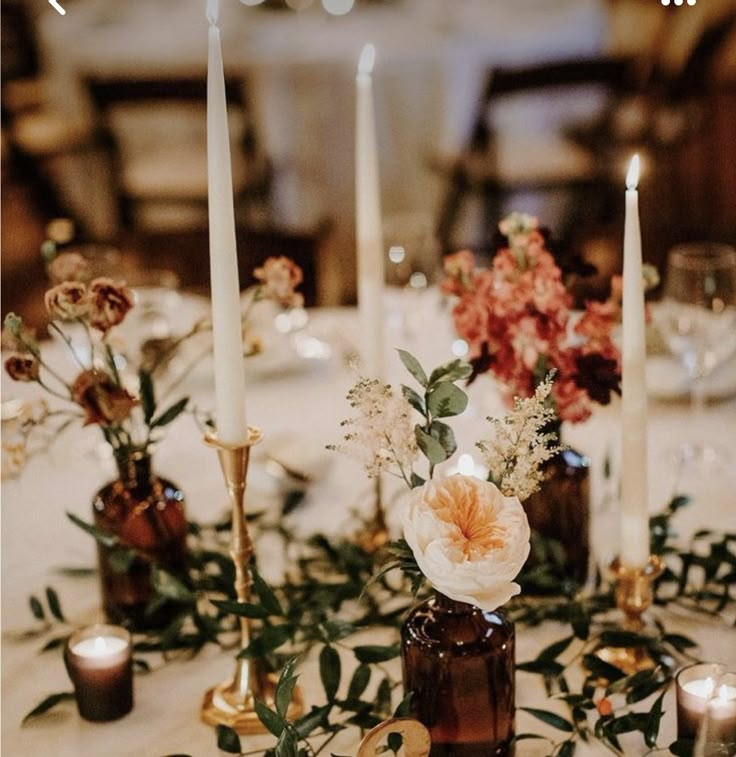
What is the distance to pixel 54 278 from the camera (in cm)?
116

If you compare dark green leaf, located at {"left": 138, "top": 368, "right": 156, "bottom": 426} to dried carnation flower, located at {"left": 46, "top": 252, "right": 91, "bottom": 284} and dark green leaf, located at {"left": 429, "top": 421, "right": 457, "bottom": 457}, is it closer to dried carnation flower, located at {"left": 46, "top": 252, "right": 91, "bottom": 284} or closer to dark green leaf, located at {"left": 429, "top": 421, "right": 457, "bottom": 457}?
dried carnation flower, located at {"left": 46, "top": 252, "right": 91, "bottom": 284}

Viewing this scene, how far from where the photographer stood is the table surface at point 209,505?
103cm

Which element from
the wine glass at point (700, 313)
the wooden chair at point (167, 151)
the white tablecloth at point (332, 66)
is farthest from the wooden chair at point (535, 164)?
the wine glass at point (700, 313)

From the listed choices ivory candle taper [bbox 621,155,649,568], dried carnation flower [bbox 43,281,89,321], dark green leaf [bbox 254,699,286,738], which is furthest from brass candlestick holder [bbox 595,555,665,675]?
dried carnation flower [bbox 43,281,89,321]

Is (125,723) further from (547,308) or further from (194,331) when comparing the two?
(547,308)

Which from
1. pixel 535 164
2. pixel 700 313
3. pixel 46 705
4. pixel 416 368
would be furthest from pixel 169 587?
pixel 535 164

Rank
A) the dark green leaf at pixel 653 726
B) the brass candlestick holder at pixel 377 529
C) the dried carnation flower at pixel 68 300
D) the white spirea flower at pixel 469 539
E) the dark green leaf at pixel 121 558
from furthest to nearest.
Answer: the brass candlestick holder at pixel 377 529 → the dark green leaf at pixel 121 558 → the dried carnation flower at pixel 68 300 → the dark green leaf at pixel 653 726 → the white spirea flower at pixel 469 539

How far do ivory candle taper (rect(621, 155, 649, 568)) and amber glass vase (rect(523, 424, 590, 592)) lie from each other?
0.50ft

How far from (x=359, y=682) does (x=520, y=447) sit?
28cm

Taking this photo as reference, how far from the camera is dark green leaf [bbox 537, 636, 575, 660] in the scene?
1.05 meters

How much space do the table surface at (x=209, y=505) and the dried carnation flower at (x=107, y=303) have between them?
1.09 ft

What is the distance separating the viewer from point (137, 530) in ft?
3.82

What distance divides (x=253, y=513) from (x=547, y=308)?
0.43 meters

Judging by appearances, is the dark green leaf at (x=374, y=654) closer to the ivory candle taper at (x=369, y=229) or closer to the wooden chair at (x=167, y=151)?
the ivory candle taper at (x=369, y=229)
